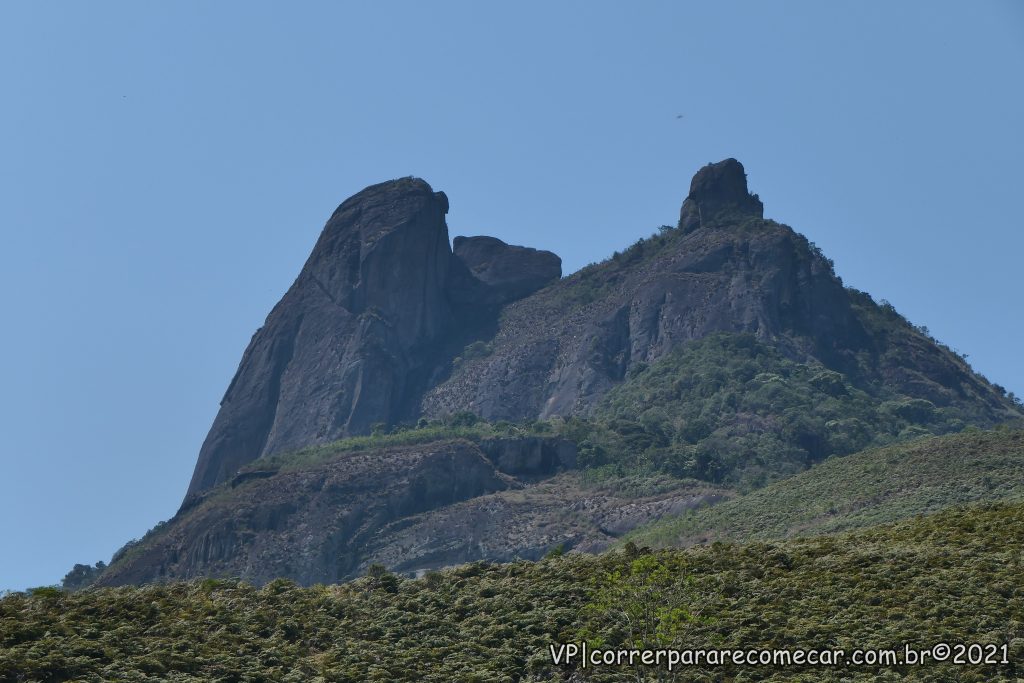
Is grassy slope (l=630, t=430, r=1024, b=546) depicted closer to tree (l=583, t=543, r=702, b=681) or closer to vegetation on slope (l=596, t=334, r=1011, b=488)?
vegetation on slope (l=596, t=334, r=1011, b=488)

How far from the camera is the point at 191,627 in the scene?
5434 cm

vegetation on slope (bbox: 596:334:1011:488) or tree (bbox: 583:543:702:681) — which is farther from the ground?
vegetation on slope (bbox: 596:334:1011:488)

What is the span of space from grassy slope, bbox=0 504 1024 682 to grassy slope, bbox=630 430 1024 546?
122 feet

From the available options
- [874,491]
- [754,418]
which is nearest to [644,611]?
[874,491]

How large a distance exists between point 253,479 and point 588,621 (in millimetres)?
124706

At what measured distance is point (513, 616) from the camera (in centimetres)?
5756

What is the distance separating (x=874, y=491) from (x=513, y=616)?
58241mm

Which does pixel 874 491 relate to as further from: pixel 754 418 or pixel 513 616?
pixel 754 418

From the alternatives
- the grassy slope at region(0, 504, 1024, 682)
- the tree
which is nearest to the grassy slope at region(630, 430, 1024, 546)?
the grassy slope at region(0, 504, 1024, 682)

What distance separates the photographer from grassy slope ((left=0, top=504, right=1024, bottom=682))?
50000 mm

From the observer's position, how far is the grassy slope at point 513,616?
50.0 m

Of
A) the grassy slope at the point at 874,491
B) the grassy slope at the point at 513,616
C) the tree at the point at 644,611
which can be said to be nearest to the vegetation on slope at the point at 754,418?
the grassy slope at the point at 874,491

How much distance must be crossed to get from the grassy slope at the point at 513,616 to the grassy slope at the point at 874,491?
37.2m

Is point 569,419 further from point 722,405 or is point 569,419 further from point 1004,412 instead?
point 1004,412
